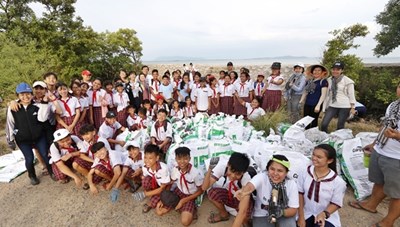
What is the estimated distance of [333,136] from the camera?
3361 mm

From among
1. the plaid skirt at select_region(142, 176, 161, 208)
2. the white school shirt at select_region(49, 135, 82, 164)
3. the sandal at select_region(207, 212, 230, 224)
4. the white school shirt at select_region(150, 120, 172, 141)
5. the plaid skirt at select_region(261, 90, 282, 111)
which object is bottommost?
the sandal at select_region(207, 212, 230, 224)

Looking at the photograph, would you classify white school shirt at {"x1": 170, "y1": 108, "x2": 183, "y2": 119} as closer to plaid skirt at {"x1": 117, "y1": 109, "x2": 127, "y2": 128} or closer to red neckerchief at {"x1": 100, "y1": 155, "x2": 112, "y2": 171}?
plaid skirt at {"x1": 117, "y1": 109, "x2": 127, "y2": 128}

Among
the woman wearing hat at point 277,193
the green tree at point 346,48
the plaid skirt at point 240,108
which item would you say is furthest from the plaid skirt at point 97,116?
the green tree at point 346,48

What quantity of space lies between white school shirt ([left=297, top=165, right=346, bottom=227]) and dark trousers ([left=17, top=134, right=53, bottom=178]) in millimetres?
3545

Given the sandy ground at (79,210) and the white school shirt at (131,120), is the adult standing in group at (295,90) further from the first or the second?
the white school shirt at (131,120)

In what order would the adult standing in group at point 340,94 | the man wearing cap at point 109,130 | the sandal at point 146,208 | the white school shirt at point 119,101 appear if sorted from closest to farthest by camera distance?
the sandal at point 146,208, the adult standing in group at point 340,94, the man wearing cap at point 109,130, the white school shirt at point 119,101

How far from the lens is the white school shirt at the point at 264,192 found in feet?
6.76

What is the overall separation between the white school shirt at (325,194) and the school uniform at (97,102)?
3797 mm

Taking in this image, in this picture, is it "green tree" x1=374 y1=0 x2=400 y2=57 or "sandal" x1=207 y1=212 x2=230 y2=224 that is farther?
"green tree" x1=374 y1=0 x2=400 y2=57

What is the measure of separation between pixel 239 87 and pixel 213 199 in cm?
338

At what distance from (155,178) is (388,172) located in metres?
2.44

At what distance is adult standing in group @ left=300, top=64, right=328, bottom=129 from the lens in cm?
407

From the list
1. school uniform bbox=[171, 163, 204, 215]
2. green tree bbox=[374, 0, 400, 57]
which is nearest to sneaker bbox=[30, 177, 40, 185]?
school uniform bbox=[171, 163, 204, 215]

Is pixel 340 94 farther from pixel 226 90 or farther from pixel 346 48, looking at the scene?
pixel 346 48
